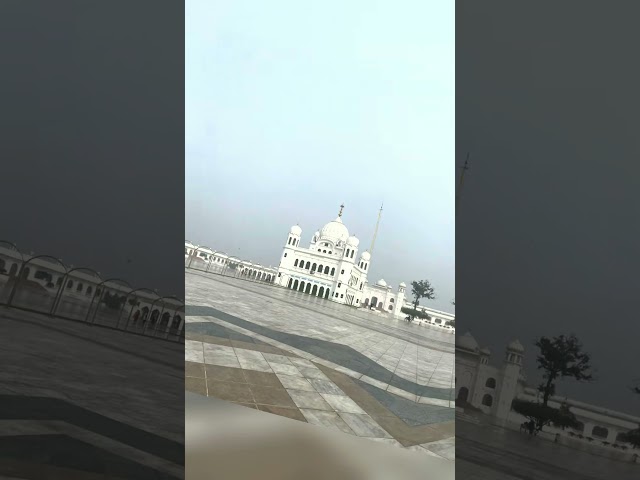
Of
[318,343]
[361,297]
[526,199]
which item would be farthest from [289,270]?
[526,199]

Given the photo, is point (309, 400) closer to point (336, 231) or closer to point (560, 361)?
point (336, 231)

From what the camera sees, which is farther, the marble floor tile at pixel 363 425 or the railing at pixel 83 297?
the railing at pixel 83 297

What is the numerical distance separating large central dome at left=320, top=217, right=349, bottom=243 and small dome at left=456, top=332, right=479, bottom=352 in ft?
9.94

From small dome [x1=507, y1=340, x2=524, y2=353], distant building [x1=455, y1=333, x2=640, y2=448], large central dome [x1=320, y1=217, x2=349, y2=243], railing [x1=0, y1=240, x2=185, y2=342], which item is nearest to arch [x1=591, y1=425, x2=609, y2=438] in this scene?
distant building [x1=455, y1=333, x2=640, y2=448]

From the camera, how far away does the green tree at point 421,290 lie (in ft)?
12.4

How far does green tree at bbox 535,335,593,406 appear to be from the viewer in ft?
5.35

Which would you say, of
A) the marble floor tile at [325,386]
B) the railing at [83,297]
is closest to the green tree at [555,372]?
the marble floor tile at [325,386]

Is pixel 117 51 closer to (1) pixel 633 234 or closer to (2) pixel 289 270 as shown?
(2) pixel 289 270

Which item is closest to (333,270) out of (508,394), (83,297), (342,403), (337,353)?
(337,353)

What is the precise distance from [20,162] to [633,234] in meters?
6.52

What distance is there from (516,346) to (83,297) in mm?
6300

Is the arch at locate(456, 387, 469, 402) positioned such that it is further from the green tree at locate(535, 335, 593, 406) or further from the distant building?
the green tree at locate(535, 335, 593, 406)

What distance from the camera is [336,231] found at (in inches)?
233

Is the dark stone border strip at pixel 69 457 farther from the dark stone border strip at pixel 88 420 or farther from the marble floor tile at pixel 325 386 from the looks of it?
the marble floor tile at pixel 325 386
